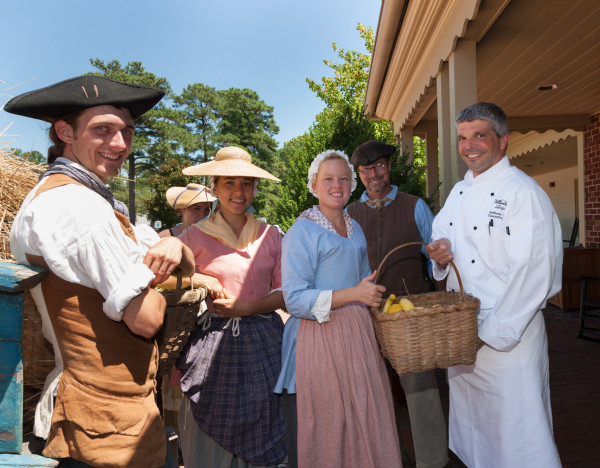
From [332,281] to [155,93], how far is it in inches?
50.1

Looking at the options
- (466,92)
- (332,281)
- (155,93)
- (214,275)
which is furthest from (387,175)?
(155,93)

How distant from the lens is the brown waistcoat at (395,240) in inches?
126

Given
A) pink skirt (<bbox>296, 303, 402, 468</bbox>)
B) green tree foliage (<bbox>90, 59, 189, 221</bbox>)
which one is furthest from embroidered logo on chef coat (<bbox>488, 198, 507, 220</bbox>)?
green tree foliage (<bbox>90, 59, 189, 221</bbox>)

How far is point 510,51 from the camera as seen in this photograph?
450cm

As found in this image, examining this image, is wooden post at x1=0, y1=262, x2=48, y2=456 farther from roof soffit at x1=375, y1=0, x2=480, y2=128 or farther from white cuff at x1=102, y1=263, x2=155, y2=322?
roof soffit at x1=375, y1=0, x2=480, y2=128

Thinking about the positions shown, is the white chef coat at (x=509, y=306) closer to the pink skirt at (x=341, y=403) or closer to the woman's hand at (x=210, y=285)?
the pink skirt at (x=341, y=403)

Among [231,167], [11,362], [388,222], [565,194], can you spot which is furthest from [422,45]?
[565,194]

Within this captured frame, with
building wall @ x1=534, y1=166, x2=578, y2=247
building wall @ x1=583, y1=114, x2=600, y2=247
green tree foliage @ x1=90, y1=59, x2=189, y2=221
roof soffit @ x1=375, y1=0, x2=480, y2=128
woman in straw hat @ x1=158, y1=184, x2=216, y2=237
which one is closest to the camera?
roof soffit @ x1=375, y1=0, x2=480, y2=128

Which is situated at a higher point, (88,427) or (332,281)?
(332,281)

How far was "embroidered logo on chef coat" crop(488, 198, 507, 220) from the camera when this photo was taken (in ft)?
6.90

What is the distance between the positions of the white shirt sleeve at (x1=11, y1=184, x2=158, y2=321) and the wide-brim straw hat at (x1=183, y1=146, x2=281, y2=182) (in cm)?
112

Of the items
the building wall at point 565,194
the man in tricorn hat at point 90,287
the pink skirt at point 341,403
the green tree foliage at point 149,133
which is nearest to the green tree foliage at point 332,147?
the pink skirt at point 341,403

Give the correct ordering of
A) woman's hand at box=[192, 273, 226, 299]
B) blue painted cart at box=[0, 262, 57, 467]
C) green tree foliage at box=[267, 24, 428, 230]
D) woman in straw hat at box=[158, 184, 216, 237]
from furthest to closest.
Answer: green tree foliage at box=[267, 24, 428, 230] < woman in straw hat at box=[158, 184, 216, 237] < woman's hand at box=[192, 273, 226, 299] < blue painted cart at box=[0, 262, 57, 467]

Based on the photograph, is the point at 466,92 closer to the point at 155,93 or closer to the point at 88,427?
the point at 155,93
